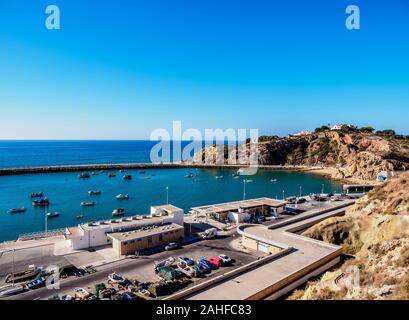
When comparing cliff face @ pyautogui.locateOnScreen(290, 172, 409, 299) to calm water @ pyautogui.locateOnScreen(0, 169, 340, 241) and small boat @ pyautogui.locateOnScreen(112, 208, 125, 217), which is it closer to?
calm water @ pyautogui.locateOnScreen(0, 169, 340, 241)

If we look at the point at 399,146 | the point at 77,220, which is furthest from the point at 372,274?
Answer: the point at 399,146

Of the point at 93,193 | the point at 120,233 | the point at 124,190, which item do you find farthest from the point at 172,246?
the point at 124,190

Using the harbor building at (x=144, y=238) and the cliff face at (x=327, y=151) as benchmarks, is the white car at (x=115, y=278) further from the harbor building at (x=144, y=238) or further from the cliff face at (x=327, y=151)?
the cliff face at (x=327, y=151)

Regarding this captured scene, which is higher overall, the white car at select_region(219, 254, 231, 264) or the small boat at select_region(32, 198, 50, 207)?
the white car at select_region(219, 254, 231, 264)

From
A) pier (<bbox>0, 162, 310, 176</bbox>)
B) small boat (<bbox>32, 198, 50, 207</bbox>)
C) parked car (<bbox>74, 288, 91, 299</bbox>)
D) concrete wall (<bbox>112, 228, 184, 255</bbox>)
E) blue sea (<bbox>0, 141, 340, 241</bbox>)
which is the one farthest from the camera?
pier (<bbox>0, 162, 310, 176</bbox>)

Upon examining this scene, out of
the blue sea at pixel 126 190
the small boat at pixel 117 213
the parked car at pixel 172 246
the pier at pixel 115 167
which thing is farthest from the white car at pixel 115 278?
the pier at pixel 115 167

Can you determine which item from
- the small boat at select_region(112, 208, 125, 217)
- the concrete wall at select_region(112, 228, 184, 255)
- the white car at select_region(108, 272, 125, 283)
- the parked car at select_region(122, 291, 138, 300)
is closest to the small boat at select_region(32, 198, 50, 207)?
the small boat at select_region(112, 208, 125, 217)

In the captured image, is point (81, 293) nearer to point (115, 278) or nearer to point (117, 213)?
point (115, 278)
